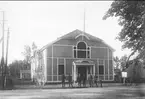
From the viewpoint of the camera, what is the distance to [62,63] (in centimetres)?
2545

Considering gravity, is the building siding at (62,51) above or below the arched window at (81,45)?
below

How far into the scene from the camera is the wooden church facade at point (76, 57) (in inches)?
990

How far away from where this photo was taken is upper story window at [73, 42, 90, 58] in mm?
26922

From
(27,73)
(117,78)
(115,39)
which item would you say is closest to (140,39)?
(115,39)

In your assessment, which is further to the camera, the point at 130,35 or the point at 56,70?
the point at 56,70

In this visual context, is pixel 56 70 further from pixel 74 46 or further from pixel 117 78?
pixel 117 78

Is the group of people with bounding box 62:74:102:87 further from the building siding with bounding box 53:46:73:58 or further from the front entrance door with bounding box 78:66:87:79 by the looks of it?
the building siding with bounding box 53:46:73:58

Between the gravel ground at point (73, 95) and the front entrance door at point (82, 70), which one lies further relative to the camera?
the front entrance door at point (82, 70)

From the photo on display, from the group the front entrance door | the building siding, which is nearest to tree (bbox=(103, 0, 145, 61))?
the building siding

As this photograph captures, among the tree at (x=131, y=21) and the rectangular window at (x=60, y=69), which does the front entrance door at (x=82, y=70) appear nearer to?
the rectangular window at (x=60, y=69)

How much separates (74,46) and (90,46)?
1.78m

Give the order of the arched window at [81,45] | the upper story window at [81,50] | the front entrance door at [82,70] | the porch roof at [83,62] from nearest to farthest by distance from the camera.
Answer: the porch roof at [83,62]
the upper story window at [81,50]
the arched window at [81,45]
the front entrance door at [82,70]

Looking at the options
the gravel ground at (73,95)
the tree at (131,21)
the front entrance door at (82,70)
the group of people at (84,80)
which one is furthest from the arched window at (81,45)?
the tree at (131,21)

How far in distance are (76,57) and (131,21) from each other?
48.4ft
